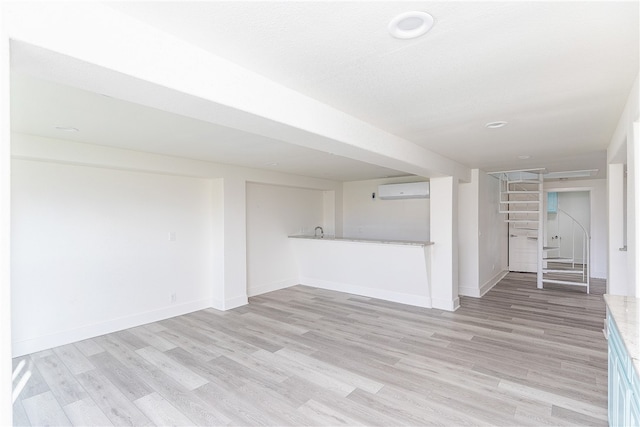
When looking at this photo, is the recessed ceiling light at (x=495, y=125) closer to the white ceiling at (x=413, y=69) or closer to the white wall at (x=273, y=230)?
the white ceiling at (x=413, y=69)

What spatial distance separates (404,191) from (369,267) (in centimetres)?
175

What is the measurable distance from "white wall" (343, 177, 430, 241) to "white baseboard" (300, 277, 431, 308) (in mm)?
1575

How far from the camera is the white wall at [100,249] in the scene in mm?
3455

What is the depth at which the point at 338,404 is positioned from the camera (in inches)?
97.3

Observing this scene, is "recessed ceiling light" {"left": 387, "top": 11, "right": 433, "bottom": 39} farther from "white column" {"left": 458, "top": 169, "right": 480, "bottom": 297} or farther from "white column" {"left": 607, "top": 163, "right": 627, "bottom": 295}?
"white column" {"left": 458, "top": 169, "right": 480, "bottom": 297}

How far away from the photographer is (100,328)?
3914mm

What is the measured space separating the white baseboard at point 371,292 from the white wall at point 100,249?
2.16 m

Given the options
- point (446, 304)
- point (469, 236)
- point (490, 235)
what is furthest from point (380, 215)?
point (446, 304)

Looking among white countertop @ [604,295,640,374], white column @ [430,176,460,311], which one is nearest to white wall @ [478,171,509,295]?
white column @ [430,176,460,311]

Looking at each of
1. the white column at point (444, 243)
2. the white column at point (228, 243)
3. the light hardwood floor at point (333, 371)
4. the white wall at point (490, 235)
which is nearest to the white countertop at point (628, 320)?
the light hardwood floor at point (333, 371)

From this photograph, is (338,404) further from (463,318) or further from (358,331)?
(463,318)

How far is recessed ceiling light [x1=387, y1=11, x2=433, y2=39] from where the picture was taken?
4.43 feet

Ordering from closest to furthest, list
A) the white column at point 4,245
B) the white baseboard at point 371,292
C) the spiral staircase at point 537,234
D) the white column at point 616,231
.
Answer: the white column at point 4,245 → the white column at point 616,231 → the white baseboard at point 371,292 → the spiral staircase at point 537,234

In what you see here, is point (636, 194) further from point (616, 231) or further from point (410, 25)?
point (616, 231)
